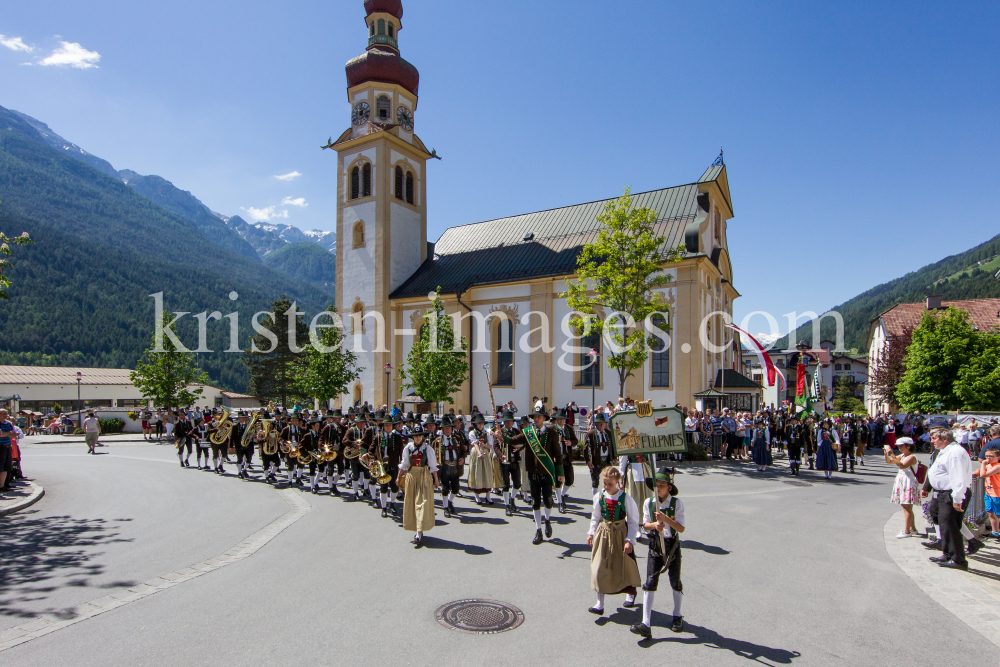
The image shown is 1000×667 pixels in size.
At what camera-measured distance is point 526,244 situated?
34656mm

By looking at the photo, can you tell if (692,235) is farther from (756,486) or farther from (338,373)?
(338,373)

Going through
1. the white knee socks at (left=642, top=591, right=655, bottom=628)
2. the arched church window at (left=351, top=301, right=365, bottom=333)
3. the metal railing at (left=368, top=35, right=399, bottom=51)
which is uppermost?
the metal railing at (left=368, top=35, right=399, bottom=51)

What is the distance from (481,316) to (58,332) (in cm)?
11472

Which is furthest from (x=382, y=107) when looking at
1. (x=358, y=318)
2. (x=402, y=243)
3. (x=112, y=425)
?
(x=112, y=425)

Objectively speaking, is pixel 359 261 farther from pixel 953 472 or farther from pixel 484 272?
pixel 953 472

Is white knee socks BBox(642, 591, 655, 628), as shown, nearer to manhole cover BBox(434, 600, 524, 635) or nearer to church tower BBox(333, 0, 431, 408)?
manhole cover BBox(434, 600, 524, 635)

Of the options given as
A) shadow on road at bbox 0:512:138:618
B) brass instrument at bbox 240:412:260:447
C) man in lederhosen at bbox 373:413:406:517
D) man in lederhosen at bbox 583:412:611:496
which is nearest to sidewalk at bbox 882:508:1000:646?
man in lederhosen at bbox 583:412:611:496

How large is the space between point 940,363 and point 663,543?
1383 inches

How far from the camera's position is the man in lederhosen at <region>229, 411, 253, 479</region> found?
15650 millimetres

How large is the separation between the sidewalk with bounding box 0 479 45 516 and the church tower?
22.3 m

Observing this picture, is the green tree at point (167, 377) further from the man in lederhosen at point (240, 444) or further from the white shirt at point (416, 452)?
the white shirt at point (416, 452)

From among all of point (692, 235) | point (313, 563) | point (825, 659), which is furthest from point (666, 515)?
point (692, 235)

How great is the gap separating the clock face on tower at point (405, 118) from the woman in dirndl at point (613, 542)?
118 ft

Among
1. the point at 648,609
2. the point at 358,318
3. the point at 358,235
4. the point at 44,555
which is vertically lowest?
the point at 44,555
